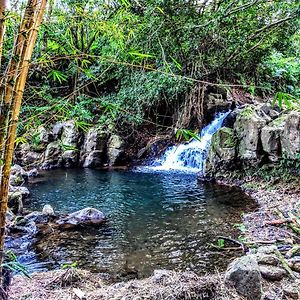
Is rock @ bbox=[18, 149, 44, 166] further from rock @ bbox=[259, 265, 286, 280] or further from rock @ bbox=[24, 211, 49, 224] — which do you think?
rock @ bbox=[259, 265, 286, 280]

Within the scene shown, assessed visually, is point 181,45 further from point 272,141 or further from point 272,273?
point 272,273

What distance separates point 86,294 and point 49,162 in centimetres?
1012

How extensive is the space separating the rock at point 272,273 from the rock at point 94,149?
9719mm

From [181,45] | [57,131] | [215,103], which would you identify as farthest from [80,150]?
[181,45]

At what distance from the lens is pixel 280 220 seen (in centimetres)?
514

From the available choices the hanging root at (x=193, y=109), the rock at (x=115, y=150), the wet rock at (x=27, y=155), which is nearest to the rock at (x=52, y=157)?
the wet rock at (x=27, y=155)

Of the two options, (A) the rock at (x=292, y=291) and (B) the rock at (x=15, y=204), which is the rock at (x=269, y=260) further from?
(B) the rock at (x=15, y=204)

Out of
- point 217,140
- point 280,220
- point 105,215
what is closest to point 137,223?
point 105,215

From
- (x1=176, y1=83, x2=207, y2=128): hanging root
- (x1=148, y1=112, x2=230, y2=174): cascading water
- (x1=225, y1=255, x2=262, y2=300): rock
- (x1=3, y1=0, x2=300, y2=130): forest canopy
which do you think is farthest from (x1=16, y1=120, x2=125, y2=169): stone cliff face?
(x1=225, y1=255, x2=262, y2=300): rock

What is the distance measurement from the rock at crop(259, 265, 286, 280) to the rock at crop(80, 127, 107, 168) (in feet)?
31.9

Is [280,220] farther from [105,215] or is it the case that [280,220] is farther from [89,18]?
[89,18]

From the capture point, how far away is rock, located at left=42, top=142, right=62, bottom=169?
479 inches

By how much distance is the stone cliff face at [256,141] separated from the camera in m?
7.22

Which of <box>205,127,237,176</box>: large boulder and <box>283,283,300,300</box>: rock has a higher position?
<box>205,127,237,176</box>: large boulder
